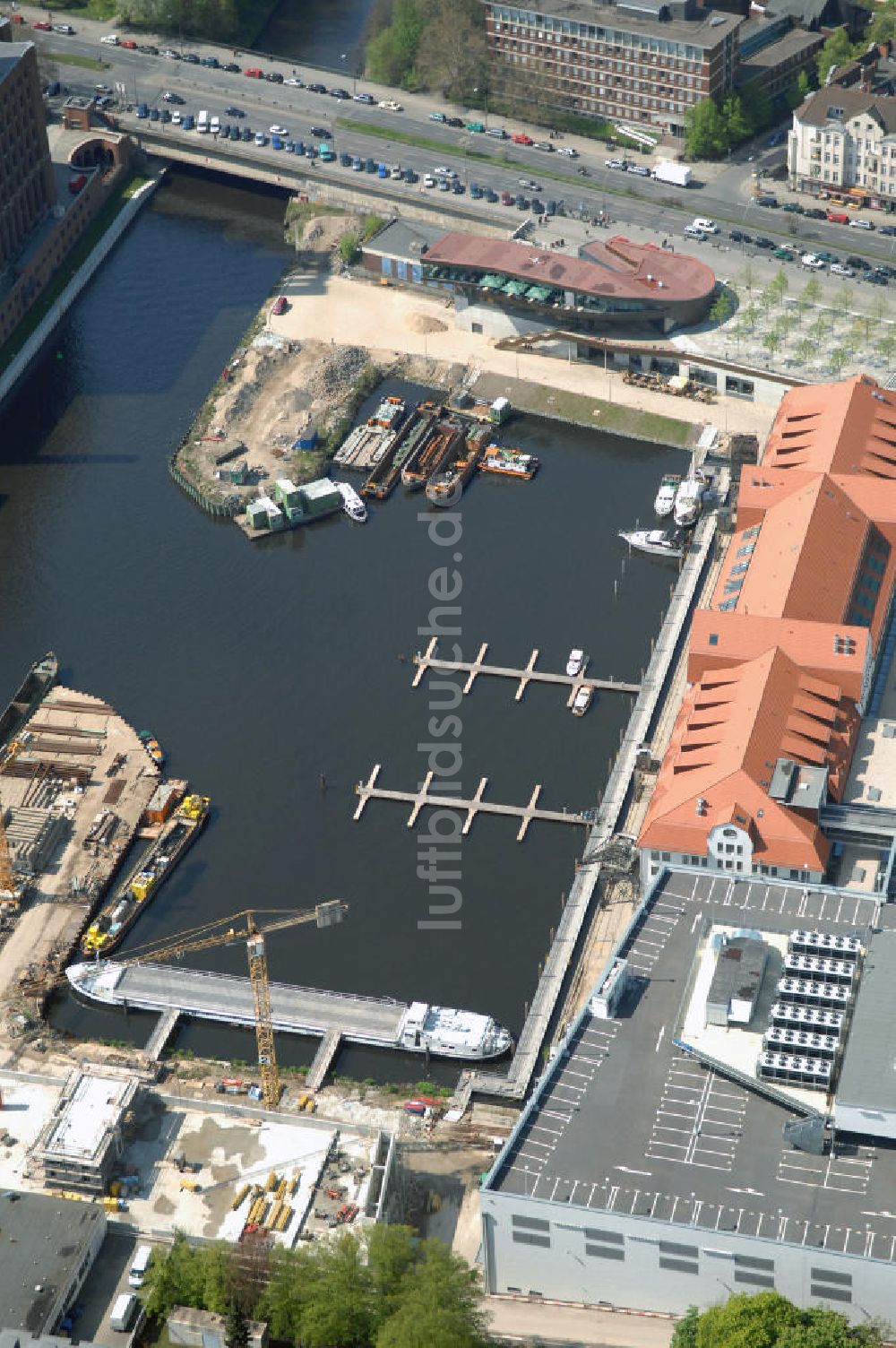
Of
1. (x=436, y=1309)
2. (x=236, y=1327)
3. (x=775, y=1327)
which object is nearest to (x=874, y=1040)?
(x=775, y=1327)

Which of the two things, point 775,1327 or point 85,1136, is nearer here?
point 775,1327

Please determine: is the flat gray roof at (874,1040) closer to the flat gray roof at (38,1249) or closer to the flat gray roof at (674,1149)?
the flat gray roof at (674,1149)

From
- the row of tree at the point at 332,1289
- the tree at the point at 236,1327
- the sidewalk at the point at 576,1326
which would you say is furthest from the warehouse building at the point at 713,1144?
the tree at the point at 236,1327

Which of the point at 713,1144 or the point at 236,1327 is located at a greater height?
the point at 713,1144

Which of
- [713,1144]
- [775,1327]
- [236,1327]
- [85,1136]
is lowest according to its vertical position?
→ [236,1327]

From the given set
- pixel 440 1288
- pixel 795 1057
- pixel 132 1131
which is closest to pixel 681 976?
pixel 795 1057

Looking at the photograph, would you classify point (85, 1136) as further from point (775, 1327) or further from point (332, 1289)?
point (775, 1327)

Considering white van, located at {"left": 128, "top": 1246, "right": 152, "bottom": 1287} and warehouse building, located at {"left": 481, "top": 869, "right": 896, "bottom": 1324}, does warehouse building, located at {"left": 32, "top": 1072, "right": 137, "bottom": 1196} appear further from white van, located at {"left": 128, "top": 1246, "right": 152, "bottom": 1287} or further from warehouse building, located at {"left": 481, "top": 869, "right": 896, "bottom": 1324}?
warehouse building, located at {"left": 481, "top": 869, "right": 896, "bottom": 1324}

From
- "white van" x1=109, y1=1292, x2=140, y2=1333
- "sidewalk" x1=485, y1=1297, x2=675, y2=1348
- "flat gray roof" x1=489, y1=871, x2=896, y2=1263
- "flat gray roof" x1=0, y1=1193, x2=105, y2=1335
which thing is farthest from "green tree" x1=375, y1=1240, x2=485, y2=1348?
"flat gray roof" x1=0, y1=1193, x2=105, y2=1335
